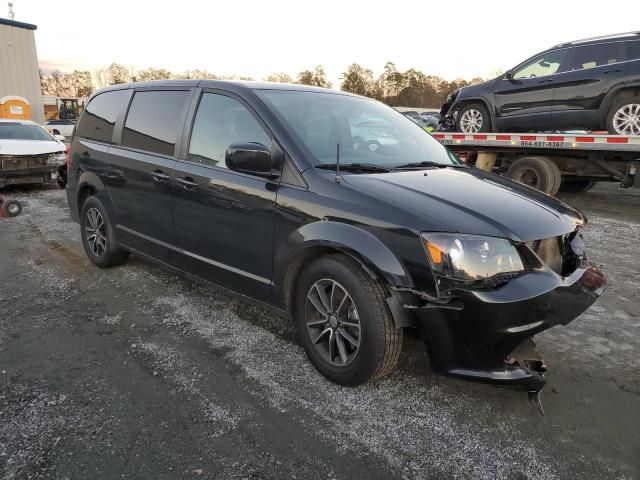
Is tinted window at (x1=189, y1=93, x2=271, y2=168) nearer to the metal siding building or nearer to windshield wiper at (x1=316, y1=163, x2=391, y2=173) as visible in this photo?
windshield wiper at (x1=316, y1=163, x2=391, y2=173)

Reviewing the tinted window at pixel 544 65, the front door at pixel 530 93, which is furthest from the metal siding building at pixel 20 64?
the tinted window at pixel 544 65

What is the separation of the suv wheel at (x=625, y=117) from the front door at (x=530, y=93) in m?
1.05

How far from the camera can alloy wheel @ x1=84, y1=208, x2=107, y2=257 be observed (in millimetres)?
4949

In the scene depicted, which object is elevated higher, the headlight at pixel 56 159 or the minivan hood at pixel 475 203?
the minivan hood at pixel 475 203

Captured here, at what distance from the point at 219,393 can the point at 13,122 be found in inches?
451

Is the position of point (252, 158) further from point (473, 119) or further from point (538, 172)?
point (473, 119)

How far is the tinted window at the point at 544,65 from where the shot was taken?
859 cm

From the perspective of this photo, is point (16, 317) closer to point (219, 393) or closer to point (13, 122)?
point (219, 393)

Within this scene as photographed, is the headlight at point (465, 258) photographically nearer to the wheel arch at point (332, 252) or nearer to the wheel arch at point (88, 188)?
the wheel arch at point (332, 252)

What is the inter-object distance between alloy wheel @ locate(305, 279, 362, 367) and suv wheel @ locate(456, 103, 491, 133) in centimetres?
809

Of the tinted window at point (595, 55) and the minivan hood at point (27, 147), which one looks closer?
the tinted window at point (595, 55)

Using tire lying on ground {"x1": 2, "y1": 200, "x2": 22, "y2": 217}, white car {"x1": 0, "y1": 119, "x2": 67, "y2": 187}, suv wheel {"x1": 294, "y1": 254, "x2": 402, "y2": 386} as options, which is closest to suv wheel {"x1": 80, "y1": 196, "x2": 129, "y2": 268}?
suv wheel {"x1": 294, "y1": 254, "x2": 402, "y2": 386}

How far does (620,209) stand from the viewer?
28.4ft

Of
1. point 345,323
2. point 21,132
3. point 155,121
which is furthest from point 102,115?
point 21,132
